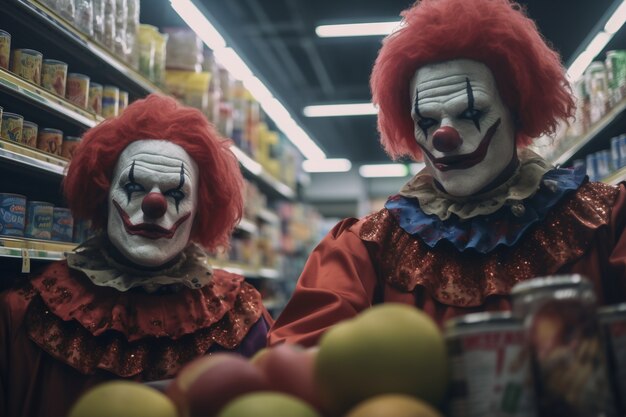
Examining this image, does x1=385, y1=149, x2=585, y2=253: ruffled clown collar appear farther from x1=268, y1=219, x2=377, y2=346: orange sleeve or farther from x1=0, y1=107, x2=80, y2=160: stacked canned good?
x1=0, y1=107, x2=80, y2=160: stacked canned good

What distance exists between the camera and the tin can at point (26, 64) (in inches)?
101

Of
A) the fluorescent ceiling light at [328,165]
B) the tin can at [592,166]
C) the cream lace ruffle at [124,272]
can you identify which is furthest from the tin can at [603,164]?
the fluorescent ceiling light at [328,165]

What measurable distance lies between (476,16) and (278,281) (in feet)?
16.7

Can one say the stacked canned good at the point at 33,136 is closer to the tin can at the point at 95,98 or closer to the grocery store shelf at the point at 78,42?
the tin can at the point at 95,98

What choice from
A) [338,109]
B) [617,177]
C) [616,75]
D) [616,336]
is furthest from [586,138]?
[338,109]

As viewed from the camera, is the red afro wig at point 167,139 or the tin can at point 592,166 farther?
the tin can at point 592,166

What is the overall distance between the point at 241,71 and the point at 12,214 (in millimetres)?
3116

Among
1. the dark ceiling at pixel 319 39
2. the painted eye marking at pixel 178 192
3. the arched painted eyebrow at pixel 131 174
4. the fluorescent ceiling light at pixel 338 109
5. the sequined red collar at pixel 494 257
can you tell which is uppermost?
the dark ceiling at pixel 319 39

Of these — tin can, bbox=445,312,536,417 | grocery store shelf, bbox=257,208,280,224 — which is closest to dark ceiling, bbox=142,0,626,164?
grocery store shelf, bbox=257,208,280,224

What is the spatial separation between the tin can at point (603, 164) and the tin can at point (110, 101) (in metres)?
2.73

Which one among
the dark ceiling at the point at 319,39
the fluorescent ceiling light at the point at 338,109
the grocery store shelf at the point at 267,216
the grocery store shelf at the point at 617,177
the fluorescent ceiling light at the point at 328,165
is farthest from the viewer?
the fluorescent ceiling light at the point at 328,165

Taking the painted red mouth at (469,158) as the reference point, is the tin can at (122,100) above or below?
above

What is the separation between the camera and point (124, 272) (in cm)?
239

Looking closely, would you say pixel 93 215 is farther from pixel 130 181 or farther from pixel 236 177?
pixel 236 177
